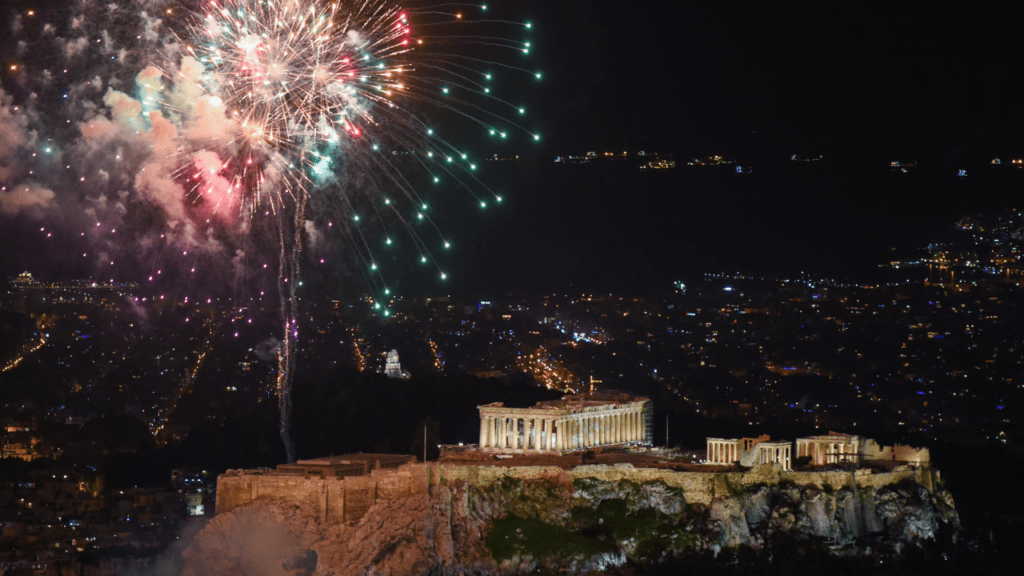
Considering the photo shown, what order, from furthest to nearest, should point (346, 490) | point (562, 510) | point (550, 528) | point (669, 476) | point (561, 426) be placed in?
point (561, 426) < point (346, 490) < point (669, 476) < point (562, 510) < point (550, 528)

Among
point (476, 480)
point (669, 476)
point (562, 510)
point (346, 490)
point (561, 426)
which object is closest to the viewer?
point (562, 510)

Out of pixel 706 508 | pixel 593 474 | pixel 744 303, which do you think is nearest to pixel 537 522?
pixel 593 474

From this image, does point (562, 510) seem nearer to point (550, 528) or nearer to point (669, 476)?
point (550, 528)

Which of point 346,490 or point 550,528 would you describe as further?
point 346,490

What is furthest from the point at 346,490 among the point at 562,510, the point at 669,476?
the point at 669,476

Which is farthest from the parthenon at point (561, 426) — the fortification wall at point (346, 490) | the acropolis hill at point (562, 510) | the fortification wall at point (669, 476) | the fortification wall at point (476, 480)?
the fortification wall at point (346, 490)

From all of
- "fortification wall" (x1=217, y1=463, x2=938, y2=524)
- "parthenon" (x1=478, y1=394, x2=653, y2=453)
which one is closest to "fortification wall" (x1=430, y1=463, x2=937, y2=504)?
"fortification wall" (x1=217, y1=463, x2=938, y2=524)

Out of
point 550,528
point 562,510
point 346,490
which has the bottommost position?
point 550,528

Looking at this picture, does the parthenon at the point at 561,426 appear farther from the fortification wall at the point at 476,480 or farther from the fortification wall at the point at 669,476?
the fortification wall at the point at 476,480
